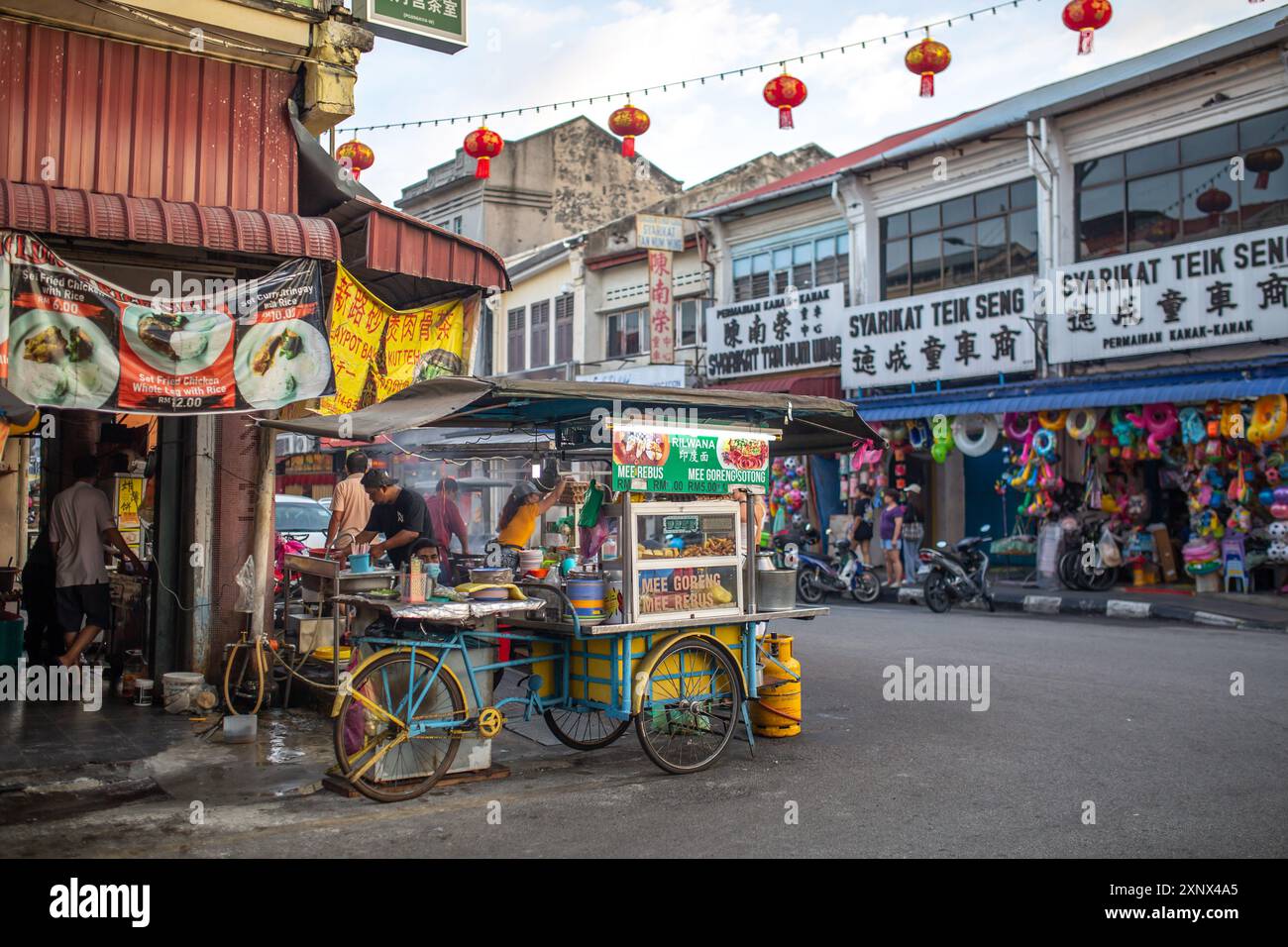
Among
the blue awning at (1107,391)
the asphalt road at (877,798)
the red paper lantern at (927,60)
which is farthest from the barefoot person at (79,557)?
the blue awning at (1107,391)

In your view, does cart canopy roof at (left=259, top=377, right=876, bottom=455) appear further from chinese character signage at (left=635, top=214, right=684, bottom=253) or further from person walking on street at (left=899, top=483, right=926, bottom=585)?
chinese character signage at (left=635, top=214, right=684, bottom=253)

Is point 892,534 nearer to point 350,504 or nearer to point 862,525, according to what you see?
point 862,525

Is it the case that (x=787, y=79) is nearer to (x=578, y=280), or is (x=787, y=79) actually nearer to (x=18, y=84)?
(x=18, y=84)

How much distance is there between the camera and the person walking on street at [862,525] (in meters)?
19.1

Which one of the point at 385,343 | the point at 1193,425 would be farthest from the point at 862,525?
the point at 385,343

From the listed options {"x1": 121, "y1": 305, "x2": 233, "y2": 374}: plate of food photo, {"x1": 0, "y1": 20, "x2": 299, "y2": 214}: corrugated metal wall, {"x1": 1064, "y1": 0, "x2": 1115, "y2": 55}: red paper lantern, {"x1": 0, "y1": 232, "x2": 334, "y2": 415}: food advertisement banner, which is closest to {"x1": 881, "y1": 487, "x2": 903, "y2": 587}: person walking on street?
{"x1": 1064, "y1": 0, "x2": 1115, "y2": 55}: red paper lantern

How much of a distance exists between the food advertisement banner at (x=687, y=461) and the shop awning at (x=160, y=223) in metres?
3.06

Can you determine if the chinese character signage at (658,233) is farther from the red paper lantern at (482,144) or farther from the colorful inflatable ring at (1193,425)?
the colorful inflatable ring at (1193,425)

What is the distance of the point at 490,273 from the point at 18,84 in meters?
3.84

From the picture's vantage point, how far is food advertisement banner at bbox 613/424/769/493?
22.1 ft

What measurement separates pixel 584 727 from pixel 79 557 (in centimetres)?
435

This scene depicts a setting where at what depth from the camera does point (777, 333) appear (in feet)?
74.7

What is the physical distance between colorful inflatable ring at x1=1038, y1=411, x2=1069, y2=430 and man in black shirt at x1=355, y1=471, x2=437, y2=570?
11366mm

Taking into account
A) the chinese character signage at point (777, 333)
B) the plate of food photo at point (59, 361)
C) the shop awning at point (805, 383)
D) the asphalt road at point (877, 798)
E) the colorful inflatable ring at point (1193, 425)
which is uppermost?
the chinese character signage at point (777, 333)
